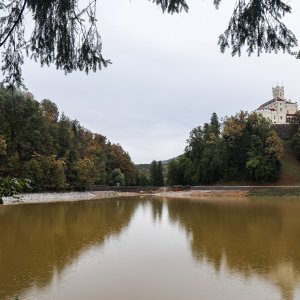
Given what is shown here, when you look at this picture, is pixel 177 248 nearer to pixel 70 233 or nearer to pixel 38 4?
pixel 70 233

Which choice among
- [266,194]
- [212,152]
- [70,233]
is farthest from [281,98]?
[70,233]

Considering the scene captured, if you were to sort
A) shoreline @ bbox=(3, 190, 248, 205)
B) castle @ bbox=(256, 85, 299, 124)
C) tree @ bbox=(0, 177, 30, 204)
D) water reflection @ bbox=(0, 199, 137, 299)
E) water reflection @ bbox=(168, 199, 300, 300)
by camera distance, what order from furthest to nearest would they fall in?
castle @ bbox=(256, 85, 299, 124) → shoreline @ bbox=(3, 190, 248, 205) → water reflection @ bbox=(168, 199, 300, 300) → water reflection @ bbox=(0, 199, 137, 299) → tree @ bbox=(0, 177, 30, 204)

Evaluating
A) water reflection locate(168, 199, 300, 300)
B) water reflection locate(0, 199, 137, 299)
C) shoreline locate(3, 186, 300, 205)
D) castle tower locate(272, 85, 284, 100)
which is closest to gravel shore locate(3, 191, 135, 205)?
shoreline locate(3, 186, 300, 205)

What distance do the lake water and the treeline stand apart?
139 ft

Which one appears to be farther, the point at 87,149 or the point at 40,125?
the point at 87,149

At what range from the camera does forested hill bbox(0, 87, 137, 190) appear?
55.8 meters

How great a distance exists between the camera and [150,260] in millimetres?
16766

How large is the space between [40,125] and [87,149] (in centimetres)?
1417

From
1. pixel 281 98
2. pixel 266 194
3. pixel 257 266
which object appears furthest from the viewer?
pixel 281 98

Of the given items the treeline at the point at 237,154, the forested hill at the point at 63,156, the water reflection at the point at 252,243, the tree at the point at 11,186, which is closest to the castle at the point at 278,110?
the treeline at the point at 237,154

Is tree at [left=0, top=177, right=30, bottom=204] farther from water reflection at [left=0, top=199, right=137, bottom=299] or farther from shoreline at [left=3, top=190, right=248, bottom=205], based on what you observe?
shoreline at [left=3, top=190, right=248, bottom=205]

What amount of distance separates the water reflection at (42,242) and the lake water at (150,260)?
3 cm

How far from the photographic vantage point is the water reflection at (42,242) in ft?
44.5

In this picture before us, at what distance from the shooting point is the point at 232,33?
573cm
